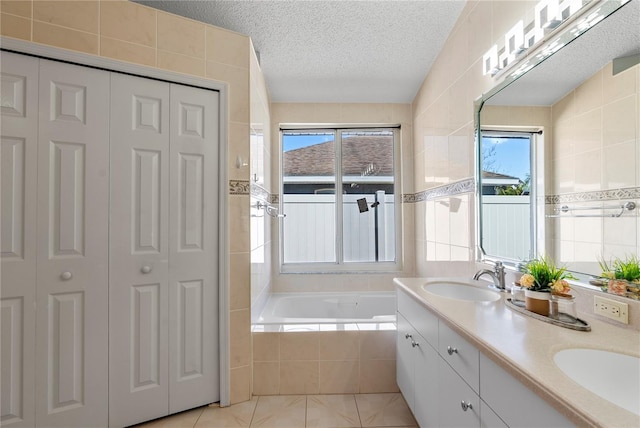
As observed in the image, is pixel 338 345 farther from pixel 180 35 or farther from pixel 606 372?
pixel 180 35

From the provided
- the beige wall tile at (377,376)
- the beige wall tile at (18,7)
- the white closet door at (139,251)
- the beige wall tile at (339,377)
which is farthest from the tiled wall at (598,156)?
the beige wall tile at (18,7)

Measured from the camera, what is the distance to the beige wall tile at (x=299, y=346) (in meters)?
1.95

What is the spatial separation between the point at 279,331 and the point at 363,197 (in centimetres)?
173

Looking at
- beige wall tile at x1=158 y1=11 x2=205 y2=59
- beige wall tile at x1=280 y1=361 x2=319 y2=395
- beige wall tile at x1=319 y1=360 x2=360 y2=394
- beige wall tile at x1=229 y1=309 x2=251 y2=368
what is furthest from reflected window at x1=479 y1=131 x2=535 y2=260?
beige wall tile at x1=158 y1=11 x2=205 y2=59

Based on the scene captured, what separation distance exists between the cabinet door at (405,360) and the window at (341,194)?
1332 mm

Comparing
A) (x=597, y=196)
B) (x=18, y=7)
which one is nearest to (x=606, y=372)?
(x=597, y=196)

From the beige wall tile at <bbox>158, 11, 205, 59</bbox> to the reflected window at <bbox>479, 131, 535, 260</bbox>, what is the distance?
1.87m

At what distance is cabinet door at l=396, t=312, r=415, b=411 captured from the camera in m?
1.61

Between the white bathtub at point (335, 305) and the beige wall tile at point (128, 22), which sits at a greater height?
the beige wall tile at point (128, 22)

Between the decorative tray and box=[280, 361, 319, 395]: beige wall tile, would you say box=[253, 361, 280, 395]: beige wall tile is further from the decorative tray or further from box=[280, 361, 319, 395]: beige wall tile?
the decorative tray

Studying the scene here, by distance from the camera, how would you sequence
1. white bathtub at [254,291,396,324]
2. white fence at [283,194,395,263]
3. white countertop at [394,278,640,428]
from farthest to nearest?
white fence at [283,194,395,263]
white bathtub at [254,291,396,324]
white countertop at [394,278,640,428]

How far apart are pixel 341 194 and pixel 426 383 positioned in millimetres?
2070

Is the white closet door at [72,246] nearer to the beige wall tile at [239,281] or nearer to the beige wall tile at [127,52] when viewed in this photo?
the beige wall tile at [127,52]

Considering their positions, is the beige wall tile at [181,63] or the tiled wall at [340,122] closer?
the beige wall tile at [181,63]
